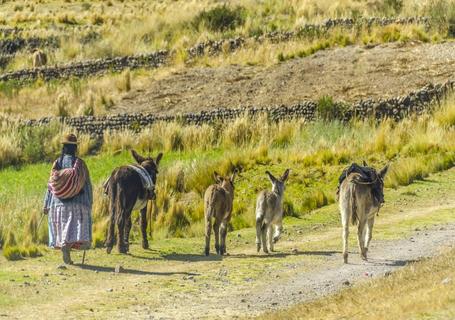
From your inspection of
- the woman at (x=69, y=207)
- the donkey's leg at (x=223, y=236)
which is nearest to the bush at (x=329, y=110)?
the donkey's leg at (x=223, y=236)

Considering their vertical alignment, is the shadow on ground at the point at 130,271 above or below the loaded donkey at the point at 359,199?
below

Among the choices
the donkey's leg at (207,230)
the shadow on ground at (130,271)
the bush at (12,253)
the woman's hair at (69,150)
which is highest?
the woman's hair at (69,150)

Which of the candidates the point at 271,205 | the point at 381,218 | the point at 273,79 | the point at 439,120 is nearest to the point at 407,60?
the point at 273,79

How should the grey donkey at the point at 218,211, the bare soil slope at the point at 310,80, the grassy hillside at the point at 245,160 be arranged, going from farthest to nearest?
the bare soil slope at the point at 310,80 < the grassy hillside at the point at 245,160 < the grey donkey at the point at 218,211

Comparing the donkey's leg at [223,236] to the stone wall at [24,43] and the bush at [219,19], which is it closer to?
the bush at [219,19]

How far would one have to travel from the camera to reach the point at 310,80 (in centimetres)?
3784

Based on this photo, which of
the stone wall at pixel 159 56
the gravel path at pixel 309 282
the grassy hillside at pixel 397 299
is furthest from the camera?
the stone wall at pixel 159 56

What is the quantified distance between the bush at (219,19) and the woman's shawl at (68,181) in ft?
109

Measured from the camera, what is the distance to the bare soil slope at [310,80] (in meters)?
36.1

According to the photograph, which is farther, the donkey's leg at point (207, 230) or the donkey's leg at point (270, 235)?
the donkey's leg at point (270, 235)

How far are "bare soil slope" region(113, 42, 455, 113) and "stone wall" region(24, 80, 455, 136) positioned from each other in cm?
174

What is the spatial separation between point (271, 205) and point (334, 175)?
849 centimetres

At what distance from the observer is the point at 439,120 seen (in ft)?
100

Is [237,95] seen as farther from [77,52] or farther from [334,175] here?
[77,52]
